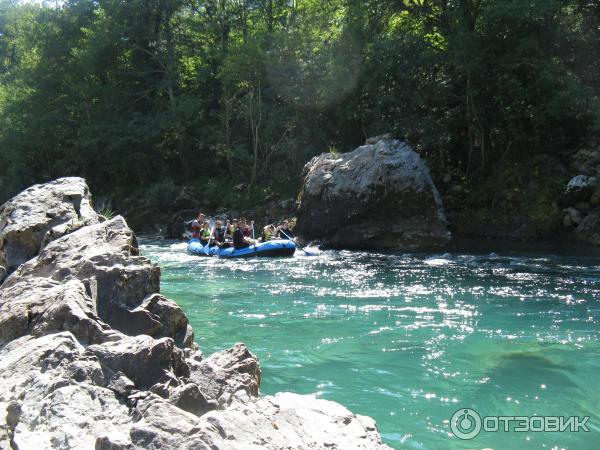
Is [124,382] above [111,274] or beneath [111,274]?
beneath

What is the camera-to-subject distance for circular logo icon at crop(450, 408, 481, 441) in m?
4.62

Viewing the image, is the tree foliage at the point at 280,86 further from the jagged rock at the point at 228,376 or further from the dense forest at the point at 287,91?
the jagged rock at the point at 228,376

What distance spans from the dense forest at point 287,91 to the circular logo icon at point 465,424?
13009 mm

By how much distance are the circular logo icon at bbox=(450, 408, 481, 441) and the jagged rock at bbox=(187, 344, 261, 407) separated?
5.54ft

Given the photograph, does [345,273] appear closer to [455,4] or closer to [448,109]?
[448,109]

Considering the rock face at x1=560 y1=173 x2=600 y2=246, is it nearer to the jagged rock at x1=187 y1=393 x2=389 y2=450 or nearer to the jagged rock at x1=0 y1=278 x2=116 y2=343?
the jagged rock at x1=187 y1=393 x2=389 y2=450

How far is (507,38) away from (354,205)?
277 inches

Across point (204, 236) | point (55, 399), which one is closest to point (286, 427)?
point (55, 399)

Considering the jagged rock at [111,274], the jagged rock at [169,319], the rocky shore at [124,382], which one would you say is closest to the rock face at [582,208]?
the jagged rock at [111,274]

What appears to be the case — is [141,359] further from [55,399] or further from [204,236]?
[204,236]

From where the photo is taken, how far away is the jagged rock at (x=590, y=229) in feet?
50.2

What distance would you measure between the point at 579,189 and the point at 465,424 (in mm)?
13241

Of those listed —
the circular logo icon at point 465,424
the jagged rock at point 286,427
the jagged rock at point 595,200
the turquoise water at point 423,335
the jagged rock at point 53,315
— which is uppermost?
the jagged rock at point 595,200

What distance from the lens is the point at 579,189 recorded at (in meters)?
16.1
